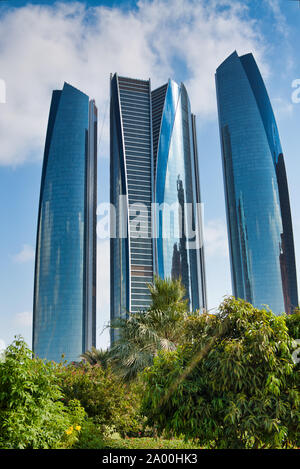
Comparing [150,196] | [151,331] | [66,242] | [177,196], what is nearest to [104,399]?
[151,331]

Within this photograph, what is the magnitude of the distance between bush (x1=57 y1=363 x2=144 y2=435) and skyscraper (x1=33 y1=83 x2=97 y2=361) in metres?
107

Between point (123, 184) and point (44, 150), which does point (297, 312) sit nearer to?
point (123, 184)

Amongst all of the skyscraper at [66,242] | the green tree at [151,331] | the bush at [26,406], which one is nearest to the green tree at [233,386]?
the bush at [26,406]

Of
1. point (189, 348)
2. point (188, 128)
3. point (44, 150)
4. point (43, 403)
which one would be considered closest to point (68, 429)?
point (43, 403)

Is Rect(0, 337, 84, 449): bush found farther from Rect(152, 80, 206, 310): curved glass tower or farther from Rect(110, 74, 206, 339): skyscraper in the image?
Rect(152, 80, 206, 310): curved glass tower

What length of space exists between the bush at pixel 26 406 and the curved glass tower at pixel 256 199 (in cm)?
10263

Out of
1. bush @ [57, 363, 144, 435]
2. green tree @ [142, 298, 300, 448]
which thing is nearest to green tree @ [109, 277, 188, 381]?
bush @ [57, 363, 144, 435]

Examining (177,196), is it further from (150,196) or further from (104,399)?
(104,399)

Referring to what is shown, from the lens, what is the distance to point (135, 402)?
62.1 ft

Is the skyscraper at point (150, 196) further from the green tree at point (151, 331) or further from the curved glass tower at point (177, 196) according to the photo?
the green tree at point (151, 331)

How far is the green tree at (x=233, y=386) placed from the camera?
31.9 feet

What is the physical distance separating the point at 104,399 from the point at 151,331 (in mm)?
4181

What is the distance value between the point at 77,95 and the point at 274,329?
471 ft

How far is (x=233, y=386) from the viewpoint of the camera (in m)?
10.3
